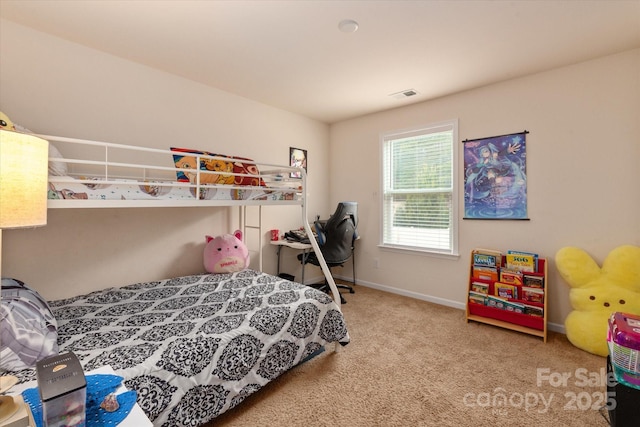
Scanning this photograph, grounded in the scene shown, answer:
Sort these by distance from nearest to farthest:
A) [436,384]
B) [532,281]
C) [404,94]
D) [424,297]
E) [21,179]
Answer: [21,179]
[436,384]
[532,281]
[404,94]
[424,297]

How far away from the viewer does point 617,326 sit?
1.43 metres

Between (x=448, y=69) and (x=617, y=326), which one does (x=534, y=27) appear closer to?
(x=448, y=69)

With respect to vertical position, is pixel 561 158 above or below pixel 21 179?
above

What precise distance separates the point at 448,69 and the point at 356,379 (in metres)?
2.61

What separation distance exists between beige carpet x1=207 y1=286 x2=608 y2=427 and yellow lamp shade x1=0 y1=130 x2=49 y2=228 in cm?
135

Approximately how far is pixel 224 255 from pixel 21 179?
196 centimetres

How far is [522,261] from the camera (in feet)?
8.48

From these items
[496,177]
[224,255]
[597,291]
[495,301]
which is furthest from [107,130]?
[597,291]

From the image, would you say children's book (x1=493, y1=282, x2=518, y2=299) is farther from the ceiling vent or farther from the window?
the ceiling vent

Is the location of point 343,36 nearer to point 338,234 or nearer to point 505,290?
point 338,234

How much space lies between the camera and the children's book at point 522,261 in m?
2.54

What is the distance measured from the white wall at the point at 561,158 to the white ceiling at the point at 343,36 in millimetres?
186

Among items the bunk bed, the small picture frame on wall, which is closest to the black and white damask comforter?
the bunk bed

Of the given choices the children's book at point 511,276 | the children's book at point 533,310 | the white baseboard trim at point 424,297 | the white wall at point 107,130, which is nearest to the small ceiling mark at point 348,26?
the white wall at point 107,130
